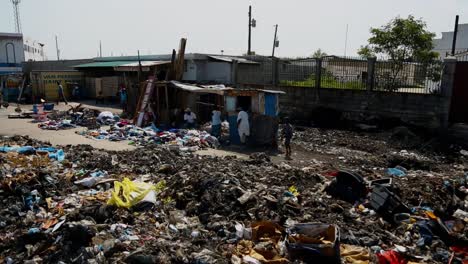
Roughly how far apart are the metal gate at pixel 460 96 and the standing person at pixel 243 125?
7.68 m

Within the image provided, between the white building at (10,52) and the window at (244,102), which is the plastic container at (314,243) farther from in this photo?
the white building at (10,52)

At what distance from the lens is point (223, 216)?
665 centimetres

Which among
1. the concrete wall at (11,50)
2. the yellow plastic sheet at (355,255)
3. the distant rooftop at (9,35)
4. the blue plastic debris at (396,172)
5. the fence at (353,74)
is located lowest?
the blue plastic debris at (396,172)

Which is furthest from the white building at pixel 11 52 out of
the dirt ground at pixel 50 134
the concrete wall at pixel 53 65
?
the dirt ground at pixel 50 134

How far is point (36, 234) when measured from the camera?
614 cm

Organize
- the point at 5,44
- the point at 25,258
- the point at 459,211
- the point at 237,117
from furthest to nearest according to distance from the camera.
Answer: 1. the point at 5,44
2. the point at 237,117
3. the point at 459,211
4. the point at 25,258

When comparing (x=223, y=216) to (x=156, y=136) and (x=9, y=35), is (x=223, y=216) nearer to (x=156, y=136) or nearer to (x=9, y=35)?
(x=156, y=136)

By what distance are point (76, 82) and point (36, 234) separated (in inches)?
958

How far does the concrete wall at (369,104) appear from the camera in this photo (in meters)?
14.4

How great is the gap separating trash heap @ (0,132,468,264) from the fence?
641 cm

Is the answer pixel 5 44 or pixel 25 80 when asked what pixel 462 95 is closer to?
pixel 25 80

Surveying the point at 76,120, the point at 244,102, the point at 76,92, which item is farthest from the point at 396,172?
the point at 76,92

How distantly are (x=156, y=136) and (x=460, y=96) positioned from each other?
37.4 feet

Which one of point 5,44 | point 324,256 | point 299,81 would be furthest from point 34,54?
point 324,256
